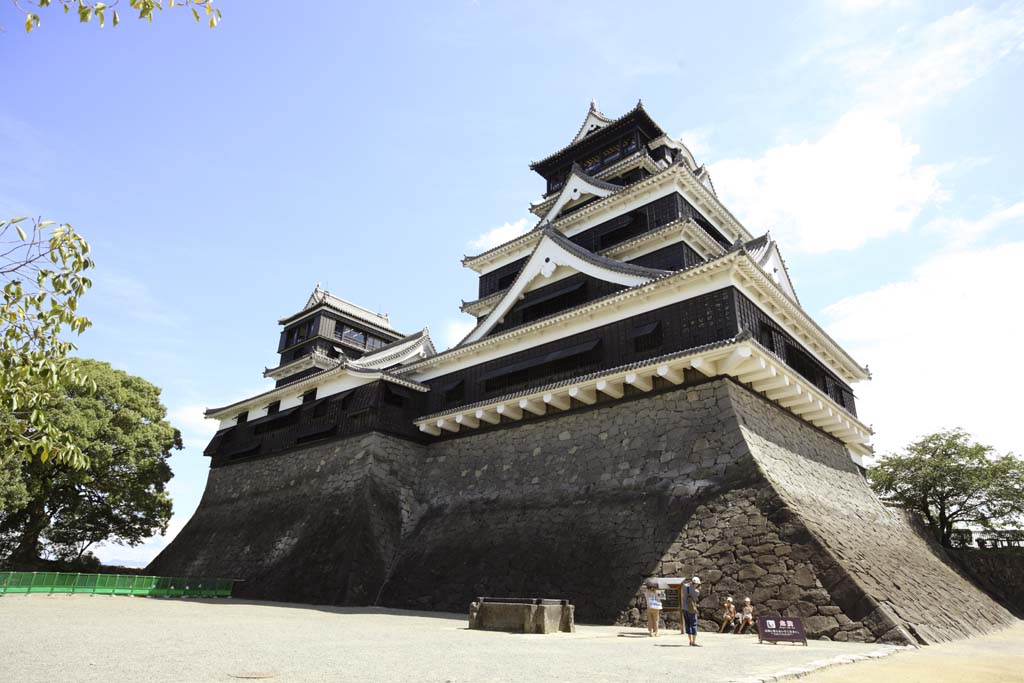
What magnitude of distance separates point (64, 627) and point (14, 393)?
7.15 m

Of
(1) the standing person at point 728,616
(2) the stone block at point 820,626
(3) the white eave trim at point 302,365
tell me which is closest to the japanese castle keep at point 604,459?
(2) the stone block at point 820,626

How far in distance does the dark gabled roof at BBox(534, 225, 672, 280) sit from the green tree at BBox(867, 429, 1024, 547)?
59.7 feet

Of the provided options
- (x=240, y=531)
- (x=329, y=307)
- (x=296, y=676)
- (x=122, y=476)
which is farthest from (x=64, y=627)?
(x=329, y=307)

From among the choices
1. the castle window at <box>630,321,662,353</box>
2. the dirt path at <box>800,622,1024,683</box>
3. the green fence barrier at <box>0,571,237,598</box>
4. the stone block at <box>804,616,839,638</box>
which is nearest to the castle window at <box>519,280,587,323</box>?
the castle window at <box>630,321,662,353</box>

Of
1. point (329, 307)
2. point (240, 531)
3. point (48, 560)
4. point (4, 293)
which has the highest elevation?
point (329, 307)

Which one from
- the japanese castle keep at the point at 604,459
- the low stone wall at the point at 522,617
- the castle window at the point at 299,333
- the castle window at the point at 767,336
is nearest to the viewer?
the low stone wall at the point at 522,617

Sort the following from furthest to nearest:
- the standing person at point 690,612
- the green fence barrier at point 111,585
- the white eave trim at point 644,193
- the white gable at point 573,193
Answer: the white gable at point 573,193 → the white eave trim at point 644,193 → the green fence barrier at point 111,585 → the standing person at point 690,612

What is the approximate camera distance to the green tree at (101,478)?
24938 mm

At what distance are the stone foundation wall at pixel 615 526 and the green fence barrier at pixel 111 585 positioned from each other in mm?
1323

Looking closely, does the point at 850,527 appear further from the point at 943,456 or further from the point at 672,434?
the point at 943,456

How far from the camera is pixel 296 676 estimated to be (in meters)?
5.45

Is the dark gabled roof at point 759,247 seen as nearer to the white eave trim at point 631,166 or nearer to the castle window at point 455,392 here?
the white eave trim at point 631,166

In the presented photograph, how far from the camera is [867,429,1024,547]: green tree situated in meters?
25.2

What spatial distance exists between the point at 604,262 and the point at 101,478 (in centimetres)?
2456
